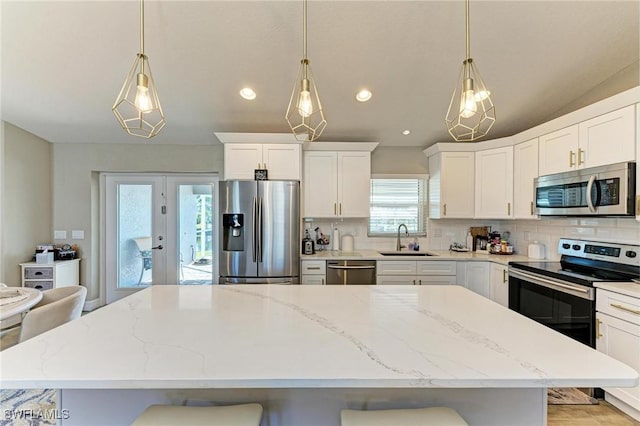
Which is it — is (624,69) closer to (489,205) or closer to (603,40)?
(603,40)

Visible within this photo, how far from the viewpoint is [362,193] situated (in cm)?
382

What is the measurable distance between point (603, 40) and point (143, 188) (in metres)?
5.24

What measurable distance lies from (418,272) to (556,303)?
129 centimetres

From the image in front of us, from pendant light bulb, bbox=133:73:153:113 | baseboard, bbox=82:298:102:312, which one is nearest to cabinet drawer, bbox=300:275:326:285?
pendant light bulb, bbox=133:73:153:113

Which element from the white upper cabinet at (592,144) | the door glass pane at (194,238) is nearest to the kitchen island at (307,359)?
the white upper cabinet at (592,144)

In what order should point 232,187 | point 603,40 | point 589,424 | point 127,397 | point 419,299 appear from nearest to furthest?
point 127,397 → point 419,299 → point 589,424 → point 603,40 → point 232,187

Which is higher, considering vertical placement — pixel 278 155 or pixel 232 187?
pixel 278 155

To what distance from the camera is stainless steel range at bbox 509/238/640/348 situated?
227 centimetres

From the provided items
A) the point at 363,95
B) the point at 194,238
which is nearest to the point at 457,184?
the point at 363,95

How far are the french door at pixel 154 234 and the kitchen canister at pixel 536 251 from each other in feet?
12.8

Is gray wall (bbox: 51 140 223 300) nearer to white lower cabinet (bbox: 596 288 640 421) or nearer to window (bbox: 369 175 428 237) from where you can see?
window (bbox: 369 175 428 237)

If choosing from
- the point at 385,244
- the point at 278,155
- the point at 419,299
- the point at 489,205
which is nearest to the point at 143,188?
the point at 278,155

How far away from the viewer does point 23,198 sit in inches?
147

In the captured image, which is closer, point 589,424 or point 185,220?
point 589,424
